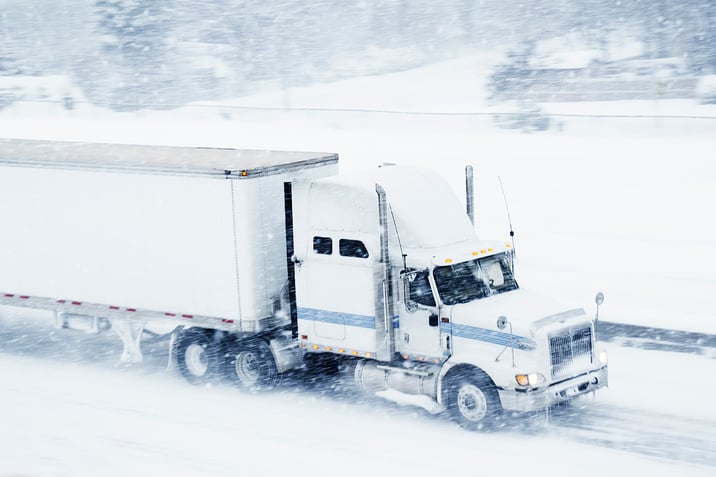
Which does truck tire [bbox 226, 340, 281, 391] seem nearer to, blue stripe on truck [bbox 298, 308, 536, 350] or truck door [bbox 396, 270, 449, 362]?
blue stripe on truck [bbox 298, 308, 536, 350]

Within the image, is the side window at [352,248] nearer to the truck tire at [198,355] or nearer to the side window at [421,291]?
the side window at [421,291]

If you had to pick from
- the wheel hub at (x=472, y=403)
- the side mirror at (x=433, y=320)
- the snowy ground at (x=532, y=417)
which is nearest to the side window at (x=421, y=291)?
the side mirror at (x=433, y=320)

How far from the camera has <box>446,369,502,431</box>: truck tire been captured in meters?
13.8

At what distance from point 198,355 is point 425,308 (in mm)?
4346

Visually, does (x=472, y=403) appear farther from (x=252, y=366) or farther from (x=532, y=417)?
(x=252, y=366)

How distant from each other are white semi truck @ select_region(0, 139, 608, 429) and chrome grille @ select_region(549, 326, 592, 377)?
0.09 feet

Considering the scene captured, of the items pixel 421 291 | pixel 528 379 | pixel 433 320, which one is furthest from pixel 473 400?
pixel 421 291

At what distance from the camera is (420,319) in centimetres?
1436

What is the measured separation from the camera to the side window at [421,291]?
14.3 metres

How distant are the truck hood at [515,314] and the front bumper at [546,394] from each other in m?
0.67

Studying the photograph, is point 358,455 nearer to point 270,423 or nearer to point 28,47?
point 270,423

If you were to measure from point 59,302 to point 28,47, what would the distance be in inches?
2771

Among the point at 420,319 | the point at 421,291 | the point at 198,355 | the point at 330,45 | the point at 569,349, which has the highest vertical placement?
the point at 330,45

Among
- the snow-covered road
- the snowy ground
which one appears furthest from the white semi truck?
the snowy ground
